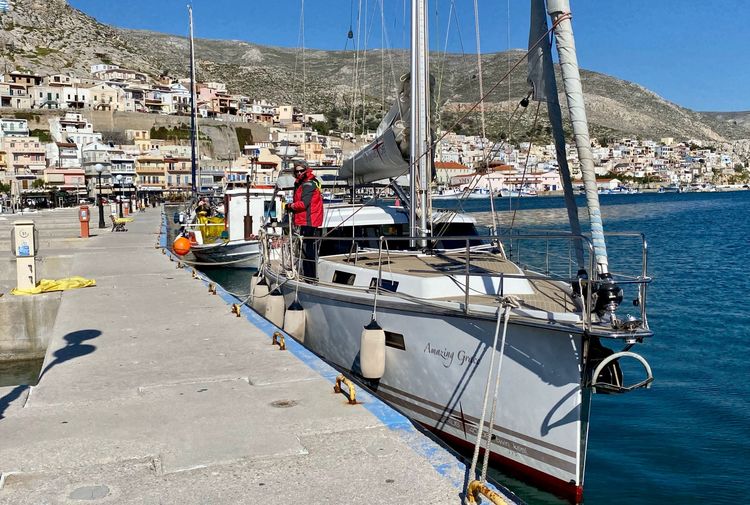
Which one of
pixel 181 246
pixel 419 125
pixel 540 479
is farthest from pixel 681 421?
pixel 181 246

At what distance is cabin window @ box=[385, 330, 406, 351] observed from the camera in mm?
8383

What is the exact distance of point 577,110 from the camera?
7.22 m

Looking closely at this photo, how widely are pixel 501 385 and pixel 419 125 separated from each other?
194 inches

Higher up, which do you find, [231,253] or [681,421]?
[231,253]

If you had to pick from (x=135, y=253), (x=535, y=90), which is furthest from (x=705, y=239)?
(x=535, y=90)

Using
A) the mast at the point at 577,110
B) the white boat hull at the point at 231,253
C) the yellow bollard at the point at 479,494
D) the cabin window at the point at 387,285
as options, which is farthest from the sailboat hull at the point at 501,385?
the white boat hull at the point at 231,253

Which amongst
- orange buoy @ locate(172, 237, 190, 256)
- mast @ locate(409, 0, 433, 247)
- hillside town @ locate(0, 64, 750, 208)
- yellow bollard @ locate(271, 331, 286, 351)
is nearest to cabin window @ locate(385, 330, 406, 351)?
yellow bollard @ locate(271, 331, 286, 351)

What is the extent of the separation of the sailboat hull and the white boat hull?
1533 centimetres

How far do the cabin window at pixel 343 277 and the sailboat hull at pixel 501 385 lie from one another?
68 centimetres

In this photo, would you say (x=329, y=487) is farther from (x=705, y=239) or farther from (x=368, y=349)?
(x=705, y=239)

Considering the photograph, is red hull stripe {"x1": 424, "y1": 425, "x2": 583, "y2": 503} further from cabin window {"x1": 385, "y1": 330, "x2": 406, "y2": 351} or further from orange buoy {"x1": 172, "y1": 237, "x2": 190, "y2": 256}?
orange buoy {"x1": 172, "y1": 237, "x2": 190, "y2": 256}

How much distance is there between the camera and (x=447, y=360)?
25.7 feet

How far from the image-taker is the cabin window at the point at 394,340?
8.38m

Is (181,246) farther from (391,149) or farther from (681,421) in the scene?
(681,421)
